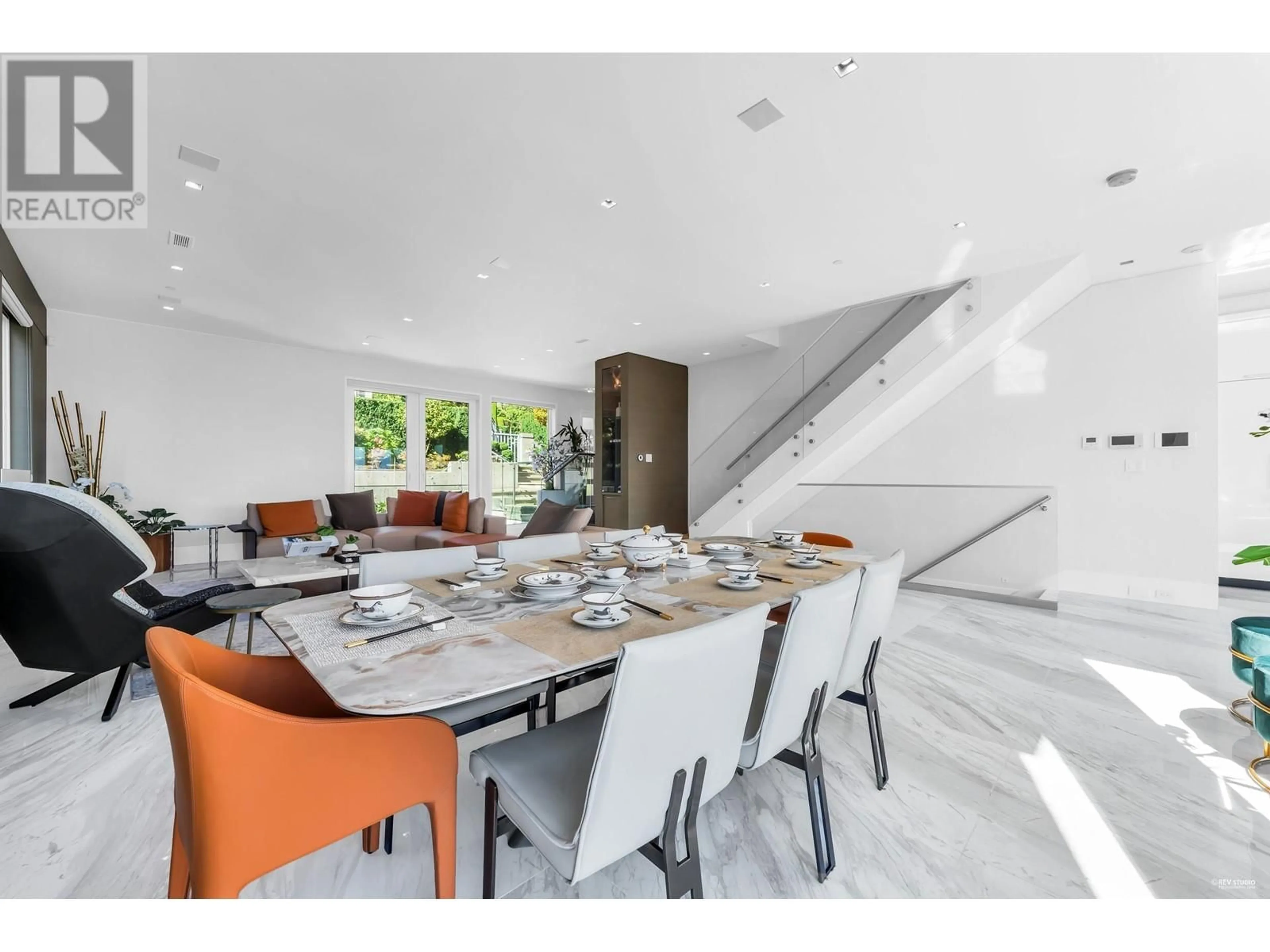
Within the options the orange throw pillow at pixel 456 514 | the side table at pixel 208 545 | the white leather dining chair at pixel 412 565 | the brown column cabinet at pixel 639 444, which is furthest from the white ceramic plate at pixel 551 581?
the brown column cabinet at pixel 639 444

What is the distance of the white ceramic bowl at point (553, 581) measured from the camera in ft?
4.98

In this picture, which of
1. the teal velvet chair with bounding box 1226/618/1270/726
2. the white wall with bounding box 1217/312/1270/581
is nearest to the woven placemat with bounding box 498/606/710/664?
the teal velvet chair with bounding box 1226/618/1270/726

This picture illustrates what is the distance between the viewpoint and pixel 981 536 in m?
4.37

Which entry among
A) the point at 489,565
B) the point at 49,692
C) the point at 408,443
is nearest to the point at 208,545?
the point at 408,443

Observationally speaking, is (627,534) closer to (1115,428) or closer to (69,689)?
(69,689)

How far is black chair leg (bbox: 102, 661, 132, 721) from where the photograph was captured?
2182 millimetres

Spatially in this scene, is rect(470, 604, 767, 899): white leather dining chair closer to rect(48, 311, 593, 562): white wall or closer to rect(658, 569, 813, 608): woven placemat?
rect(658, 569, 813, 608): woven placemat

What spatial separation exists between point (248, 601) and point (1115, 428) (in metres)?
6.48

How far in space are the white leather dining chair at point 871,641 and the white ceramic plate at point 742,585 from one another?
1.01ft

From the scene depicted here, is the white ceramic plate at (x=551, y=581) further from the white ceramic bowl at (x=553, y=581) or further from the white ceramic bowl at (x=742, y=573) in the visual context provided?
the white ceramic bowl at (x=742, y=573)

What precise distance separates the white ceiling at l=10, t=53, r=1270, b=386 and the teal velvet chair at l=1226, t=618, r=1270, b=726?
2.23 meters
